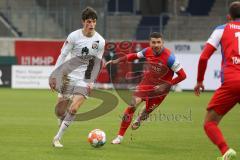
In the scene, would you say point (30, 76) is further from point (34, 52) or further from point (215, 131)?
point (215, 131)

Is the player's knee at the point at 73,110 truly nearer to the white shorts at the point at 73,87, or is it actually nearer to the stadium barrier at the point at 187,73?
the white shorts at the point at 73,87

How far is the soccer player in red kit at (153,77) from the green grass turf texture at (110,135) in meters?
0.53

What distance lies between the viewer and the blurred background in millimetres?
34219

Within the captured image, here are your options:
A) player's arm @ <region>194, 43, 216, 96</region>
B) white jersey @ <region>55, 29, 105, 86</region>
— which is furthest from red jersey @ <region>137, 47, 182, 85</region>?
player's arm @ <region>194, 43, 216, 96</region>

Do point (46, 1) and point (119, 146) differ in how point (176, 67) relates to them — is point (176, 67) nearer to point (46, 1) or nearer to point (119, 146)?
point (119, 146)

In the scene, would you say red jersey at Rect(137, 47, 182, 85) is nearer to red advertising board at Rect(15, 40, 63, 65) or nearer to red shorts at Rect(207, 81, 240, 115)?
red shorts at Rect(207, 81, 240, 115)

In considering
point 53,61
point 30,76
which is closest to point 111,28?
point 53,61

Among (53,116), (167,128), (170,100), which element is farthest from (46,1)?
(167,128)

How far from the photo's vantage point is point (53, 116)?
1966 centimetres

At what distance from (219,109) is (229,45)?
35.8 inches

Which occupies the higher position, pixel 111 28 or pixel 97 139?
pixel 97 139

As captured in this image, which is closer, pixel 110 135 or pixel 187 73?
pixel 110 135

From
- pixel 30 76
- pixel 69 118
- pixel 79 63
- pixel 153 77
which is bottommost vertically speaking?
pixel 30 76

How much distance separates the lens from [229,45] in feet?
31.3
